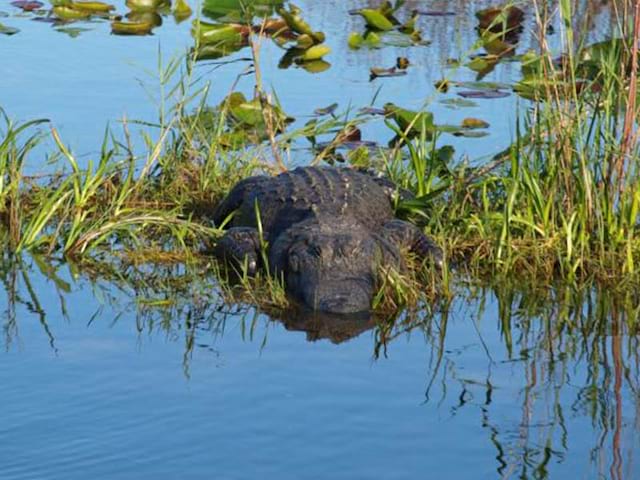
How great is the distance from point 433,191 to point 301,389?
2.46m

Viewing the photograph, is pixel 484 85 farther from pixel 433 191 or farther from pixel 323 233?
pixel 323 233

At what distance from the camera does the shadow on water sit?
596 centimetres

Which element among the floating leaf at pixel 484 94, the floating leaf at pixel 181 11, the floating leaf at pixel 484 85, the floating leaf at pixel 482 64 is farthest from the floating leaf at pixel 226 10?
the floating leaf at pixel 484 94

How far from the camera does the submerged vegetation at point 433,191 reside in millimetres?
7801

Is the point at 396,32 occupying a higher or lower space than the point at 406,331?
higher

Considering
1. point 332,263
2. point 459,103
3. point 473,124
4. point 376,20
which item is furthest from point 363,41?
point 332,263

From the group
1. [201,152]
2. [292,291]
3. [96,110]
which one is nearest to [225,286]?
[292,291]

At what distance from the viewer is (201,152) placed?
9.02m

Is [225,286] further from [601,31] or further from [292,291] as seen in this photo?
[601,31]

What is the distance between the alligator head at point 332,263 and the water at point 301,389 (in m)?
0.28

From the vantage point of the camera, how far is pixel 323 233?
8.05m

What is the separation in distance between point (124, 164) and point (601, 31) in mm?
6238

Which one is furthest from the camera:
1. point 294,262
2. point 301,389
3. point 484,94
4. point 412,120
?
point 484,94

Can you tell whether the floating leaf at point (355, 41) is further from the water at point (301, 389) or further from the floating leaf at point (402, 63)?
the water at point (301, 389)
